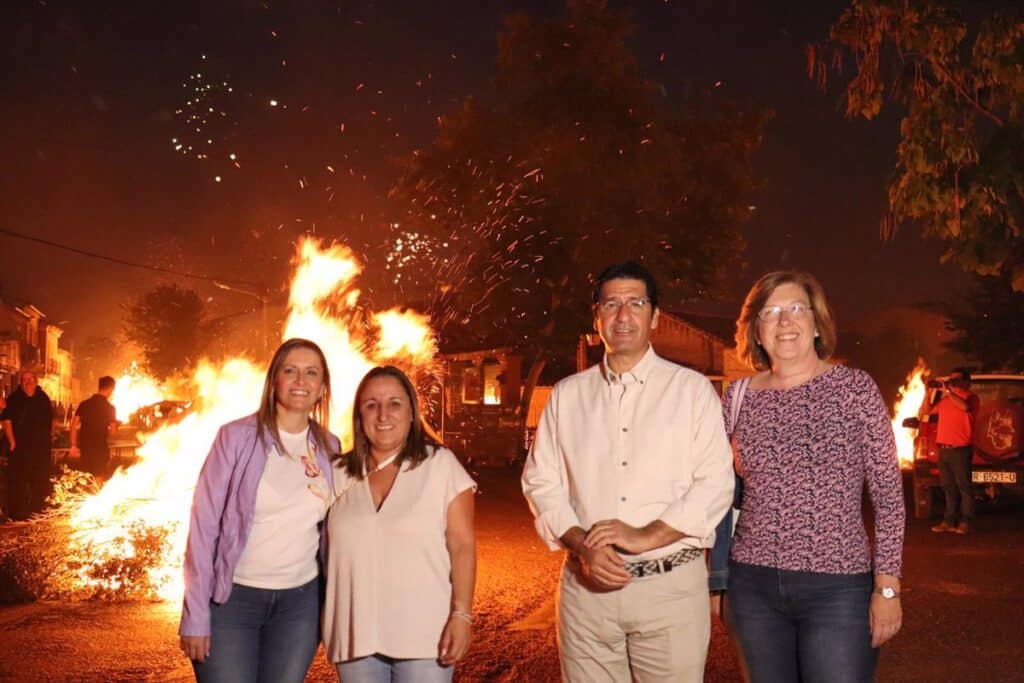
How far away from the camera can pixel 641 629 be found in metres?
3.65

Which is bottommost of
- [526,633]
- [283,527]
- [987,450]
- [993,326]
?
[526,633]

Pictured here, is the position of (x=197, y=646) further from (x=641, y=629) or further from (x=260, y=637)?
(x=641, y=629)

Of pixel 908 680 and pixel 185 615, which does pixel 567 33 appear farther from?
pixel 185 615

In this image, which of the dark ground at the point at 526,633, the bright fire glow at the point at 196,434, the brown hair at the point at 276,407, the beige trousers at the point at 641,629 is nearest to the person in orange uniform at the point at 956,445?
the dark ground at the point at 526,633

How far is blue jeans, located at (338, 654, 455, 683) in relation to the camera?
3652 mm

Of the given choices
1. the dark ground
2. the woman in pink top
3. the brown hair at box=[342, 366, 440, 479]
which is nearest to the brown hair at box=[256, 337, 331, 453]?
the brown hair at box=[342, 366, 440, 479]

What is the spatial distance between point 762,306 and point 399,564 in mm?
1716

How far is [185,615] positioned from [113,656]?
3685mm

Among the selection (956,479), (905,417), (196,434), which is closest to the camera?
(196,434)

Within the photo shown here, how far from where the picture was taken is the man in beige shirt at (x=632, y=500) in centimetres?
364

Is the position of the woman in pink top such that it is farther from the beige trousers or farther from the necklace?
the beige trousers

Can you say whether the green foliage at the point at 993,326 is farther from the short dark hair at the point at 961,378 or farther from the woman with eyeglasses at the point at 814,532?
the woman with eyeglasses at the point at 814,532

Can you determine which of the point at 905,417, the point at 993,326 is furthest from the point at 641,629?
the point at 993,326

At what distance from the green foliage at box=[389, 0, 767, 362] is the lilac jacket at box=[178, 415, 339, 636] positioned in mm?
23195
